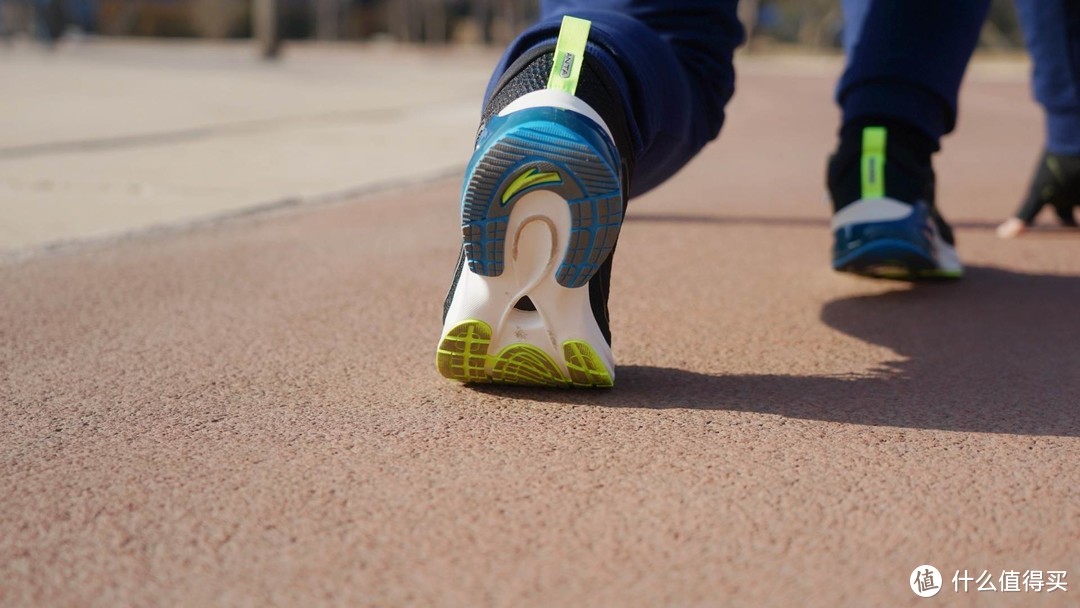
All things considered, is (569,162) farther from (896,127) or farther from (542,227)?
(896,127)

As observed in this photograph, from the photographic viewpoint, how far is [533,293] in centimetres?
173

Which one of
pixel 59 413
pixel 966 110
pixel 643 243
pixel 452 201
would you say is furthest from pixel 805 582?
pixel 966 110

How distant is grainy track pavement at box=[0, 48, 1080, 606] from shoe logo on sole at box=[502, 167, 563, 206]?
345mm

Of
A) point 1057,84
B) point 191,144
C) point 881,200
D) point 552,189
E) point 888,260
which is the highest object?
point 1057,84

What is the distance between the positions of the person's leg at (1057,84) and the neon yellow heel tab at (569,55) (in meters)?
2.19

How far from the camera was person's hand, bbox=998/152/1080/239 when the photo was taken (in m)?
3.45

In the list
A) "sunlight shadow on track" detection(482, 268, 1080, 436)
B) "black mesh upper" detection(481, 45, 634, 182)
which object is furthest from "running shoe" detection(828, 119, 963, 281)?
"black mesh upper" detection(481, 45, 634, 182)

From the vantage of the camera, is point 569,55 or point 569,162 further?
point 569,55

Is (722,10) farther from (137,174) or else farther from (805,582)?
(137,174)

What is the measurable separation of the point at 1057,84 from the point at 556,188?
241cm

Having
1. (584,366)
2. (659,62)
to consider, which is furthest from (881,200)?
(584,366)

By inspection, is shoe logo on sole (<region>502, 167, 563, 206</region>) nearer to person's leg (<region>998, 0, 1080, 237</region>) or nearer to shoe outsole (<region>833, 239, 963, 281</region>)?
shoe outsole (<region>833, 239, 963, 281</region>)

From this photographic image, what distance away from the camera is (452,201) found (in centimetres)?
439

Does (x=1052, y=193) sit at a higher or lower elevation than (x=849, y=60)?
lower
